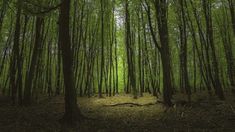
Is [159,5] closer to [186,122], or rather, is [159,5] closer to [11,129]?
[186,122]

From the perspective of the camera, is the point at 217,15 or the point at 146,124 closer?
the point at 146,124

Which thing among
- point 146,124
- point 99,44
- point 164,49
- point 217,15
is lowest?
point 146,124

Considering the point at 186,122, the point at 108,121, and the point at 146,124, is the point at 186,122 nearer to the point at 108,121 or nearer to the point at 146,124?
the point at 146,124

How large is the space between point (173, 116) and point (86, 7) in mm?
19369

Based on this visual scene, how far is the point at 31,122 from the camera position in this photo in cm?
1045

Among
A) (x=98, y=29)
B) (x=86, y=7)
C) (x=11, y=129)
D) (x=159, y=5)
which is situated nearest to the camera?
(x=11, y=129)

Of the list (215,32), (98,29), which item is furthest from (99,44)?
(215,32)

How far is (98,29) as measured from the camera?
30.3 metres

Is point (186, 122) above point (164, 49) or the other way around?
the other way around

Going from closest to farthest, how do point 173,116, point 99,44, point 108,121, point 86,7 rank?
point 108,121 < point 173,116 < point 86,7 < point 99,44

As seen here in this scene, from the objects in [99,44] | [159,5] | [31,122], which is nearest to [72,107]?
[31,122]

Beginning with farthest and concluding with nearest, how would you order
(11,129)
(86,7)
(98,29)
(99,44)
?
(99,44), (98,29), (86,7), (11,129)

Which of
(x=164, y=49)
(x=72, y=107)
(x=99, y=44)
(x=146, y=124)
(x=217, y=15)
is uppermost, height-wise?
(x=217, y=15)

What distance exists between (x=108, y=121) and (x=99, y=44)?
2231 centimetres
